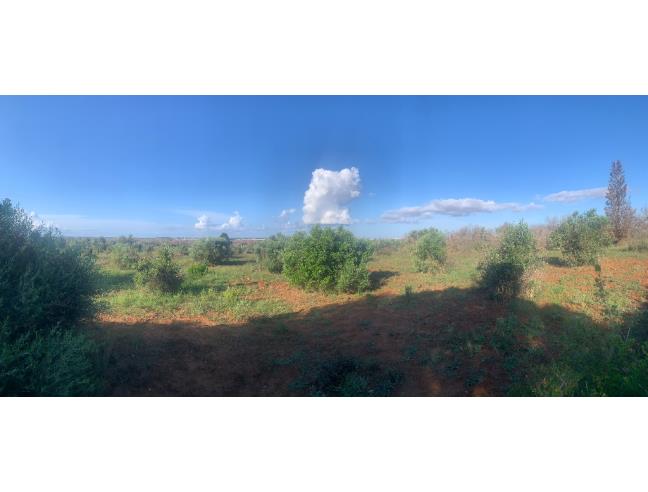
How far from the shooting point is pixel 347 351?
3.19m

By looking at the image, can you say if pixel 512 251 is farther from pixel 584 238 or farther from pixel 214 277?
pixel 214 277

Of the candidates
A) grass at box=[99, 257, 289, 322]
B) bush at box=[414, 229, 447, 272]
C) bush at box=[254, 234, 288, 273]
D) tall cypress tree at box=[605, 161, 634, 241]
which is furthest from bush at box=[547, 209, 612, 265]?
grass at box=[99, 257, 289, 322]

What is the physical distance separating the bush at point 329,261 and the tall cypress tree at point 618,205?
3.19m

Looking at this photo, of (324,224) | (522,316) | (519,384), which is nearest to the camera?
(519,384)

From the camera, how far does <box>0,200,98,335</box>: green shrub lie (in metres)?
2.74

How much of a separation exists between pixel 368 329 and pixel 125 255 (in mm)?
3410

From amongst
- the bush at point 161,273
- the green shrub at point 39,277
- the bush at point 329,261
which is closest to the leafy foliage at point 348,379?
the bush at point 329,261

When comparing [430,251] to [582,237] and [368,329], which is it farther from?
[582,237]

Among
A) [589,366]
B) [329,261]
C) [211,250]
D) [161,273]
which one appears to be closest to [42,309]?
[161,273]

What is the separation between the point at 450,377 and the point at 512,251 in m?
2.04

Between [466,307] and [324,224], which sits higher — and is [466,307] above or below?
below

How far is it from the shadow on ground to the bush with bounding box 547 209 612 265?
0.99m

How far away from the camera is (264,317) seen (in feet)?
11.3

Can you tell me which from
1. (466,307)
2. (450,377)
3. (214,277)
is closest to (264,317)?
(214,277)
